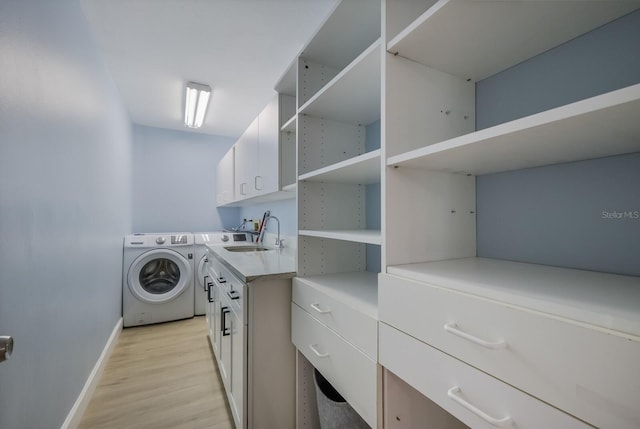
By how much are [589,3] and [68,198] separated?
7.40ft

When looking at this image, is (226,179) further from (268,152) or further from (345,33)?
(345,33)

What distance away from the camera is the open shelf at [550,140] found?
17.4 inches

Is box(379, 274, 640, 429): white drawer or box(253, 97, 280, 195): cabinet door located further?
box(253, 97, 280, 195): cabinet door

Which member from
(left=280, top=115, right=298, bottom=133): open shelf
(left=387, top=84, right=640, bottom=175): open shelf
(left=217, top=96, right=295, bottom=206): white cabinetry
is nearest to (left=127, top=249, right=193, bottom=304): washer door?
(left=217, top=96, right=295, bottom=206): white cabinetry

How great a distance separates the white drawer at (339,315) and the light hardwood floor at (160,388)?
3.41 feet

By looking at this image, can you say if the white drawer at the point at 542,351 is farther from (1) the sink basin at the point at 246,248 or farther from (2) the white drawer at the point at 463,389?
(1) the sink basin at the point at 246,248

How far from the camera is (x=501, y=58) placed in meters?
0.86

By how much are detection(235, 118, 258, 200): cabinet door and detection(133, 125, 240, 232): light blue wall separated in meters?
1.60

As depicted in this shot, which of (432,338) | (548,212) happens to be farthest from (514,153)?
(432,338)

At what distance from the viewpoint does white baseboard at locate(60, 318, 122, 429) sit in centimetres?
149

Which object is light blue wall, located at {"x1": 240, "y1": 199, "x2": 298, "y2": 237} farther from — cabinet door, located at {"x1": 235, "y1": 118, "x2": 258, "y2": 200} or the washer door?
the washer door

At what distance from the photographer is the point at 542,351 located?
0.48 m

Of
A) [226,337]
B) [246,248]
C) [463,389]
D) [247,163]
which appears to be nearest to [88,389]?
[226,337]

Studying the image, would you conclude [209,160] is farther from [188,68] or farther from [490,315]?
[490,315]
